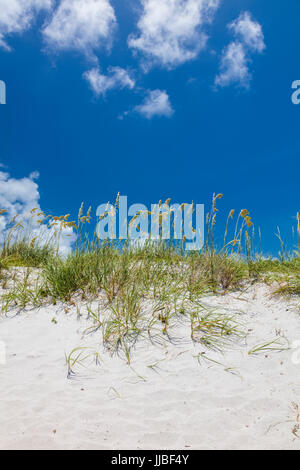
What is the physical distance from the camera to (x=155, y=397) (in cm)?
279

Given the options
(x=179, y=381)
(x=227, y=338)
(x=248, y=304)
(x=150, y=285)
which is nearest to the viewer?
(x=179, y=381)

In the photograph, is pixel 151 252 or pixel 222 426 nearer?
pixel 222 426

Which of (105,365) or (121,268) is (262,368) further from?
(121,268)

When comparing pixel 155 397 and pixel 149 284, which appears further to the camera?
pixel 149 284

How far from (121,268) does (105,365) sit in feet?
5.91

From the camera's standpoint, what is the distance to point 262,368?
3125mm

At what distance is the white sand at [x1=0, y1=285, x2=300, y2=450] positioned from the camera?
2.37m

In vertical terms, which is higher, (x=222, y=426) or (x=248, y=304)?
(x=248, y=304)

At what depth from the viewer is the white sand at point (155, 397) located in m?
2.37

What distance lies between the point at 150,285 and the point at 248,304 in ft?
4.75
